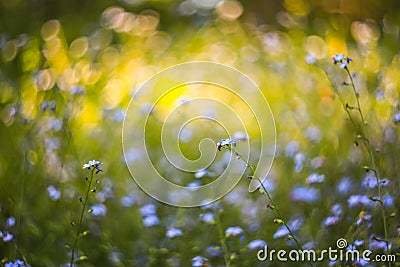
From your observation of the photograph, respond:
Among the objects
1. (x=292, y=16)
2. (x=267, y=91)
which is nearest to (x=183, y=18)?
(x=292, y=16)

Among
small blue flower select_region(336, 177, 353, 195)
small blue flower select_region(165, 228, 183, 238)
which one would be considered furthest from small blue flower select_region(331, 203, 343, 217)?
small blue flower select_region(165, 228, 183, 238)

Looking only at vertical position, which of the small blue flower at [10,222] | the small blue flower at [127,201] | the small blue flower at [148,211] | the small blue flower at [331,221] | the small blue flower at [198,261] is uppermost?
the small blue flower at [127,201]

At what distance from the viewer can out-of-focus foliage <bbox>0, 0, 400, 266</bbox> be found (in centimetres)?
192

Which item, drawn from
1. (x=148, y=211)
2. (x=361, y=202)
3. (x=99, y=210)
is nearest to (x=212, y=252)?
(x=148, y=211)

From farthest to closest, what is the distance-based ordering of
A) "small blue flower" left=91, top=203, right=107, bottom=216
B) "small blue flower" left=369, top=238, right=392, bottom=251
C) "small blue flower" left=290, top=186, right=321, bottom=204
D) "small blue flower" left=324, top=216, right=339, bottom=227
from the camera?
"small blue flower" left=290, top=186, right=321, bottom=204
"small blue flower" left=91, top=203, right=107, bottom=216
"small blue flower" left=324, top=216, right=339, bottom=227
"small blue flower" left=369, top=238, right=392, bottom=251

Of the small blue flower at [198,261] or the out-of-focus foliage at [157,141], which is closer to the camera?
the small blue flower at [198,261]

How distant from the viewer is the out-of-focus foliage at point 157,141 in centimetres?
192

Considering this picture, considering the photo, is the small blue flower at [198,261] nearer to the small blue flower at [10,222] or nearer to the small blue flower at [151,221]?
the small blue flower at [151,221]

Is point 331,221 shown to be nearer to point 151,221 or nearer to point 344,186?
point 344,186

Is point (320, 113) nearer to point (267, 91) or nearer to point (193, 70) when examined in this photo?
point (267, 91)

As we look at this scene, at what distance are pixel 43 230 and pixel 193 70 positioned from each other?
1676 millimetres

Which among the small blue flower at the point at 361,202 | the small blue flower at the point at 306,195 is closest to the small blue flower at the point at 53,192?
the small blue flower at the point at 306,195

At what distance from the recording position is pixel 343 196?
2.03 meters

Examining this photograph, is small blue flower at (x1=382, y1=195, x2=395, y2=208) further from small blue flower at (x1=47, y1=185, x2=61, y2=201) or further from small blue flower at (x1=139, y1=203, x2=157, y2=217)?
small blue flower at (x1=47, y1=185, x2=61, y2=201)
